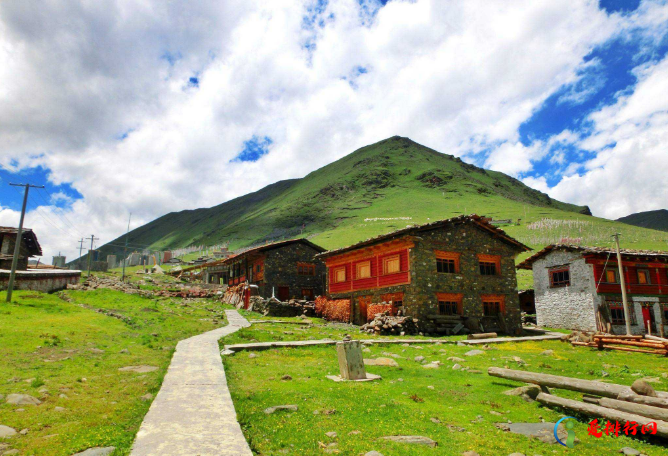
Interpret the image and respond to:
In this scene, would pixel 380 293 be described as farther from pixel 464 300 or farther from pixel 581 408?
pixel 581 408

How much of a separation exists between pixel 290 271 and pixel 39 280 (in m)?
24.4

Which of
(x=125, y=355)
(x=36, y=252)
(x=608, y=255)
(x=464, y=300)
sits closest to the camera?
(x=125, y=355)

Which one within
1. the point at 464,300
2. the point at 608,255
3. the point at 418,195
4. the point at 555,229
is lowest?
the point at 464,300

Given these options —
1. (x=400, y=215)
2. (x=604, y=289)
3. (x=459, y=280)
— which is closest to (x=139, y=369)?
(x=459, y=280)

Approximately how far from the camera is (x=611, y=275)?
37375 millimetres

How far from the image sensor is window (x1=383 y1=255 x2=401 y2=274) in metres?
32.1

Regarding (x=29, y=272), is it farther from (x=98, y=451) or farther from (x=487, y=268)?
(x=487, y=268)

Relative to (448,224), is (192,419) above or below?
below

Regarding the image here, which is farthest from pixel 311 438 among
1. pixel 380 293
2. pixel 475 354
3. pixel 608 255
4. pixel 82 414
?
pixel 608 255

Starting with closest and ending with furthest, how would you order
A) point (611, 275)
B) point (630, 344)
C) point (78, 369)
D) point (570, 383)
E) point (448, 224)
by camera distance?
point (570, 383), point (78, 369), point (630, 344), point (448, 224), point (611, 275)

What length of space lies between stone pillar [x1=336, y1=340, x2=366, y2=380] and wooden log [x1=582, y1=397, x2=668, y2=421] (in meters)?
6.44

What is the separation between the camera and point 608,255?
3662 cm

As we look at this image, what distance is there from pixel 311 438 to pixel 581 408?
22.1ft

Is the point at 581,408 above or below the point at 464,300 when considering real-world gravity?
below
